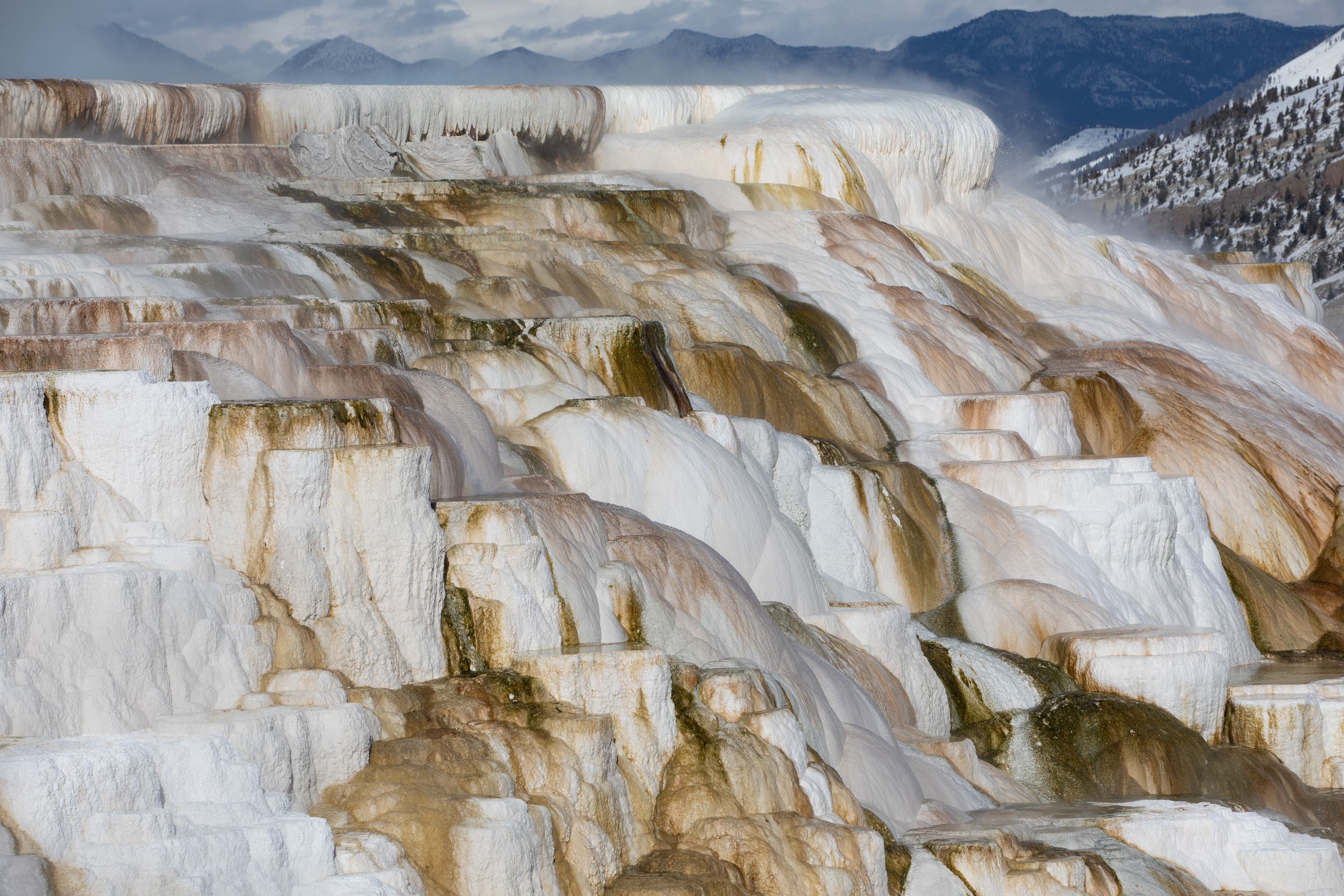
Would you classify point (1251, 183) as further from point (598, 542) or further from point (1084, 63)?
point (1084, 63)

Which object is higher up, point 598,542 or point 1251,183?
point 1251,183

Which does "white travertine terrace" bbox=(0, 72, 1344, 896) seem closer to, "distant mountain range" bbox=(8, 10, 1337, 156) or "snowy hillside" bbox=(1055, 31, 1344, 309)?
"snowy hillside" bbox=(1055, 31, 1344, 309)

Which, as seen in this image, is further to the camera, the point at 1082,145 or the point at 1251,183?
the point at 1082,145

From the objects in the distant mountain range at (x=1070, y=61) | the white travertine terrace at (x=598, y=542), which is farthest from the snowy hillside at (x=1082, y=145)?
the white travertine terrace at (x=598, y=542)

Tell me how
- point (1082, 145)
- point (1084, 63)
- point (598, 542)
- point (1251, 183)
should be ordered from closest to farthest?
point (598, 542) → point (1251, 183) → point (1082, 145) → point (1084, 63)

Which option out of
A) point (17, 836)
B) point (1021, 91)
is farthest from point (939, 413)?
point (1021, 91)

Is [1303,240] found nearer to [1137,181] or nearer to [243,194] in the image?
[1137,181]

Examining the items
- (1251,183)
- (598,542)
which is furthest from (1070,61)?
(598,542)

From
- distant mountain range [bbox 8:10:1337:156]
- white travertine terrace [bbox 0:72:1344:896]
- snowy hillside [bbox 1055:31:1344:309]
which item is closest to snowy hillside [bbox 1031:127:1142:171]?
distant mountain range [bbox 8:10:1337:156]

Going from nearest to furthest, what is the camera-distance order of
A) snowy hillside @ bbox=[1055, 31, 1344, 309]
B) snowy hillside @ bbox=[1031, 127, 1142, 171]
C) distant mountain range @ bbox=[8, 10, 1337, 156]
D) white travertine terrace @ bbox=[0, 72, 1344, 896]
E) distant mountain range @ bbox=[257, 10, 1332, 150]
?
white travertine terrace @ bbox=[0, 72, 1344, 896] → snowy hillside @ bbox=[1055, 31, 1344, 309] → snowy hillside @ bbox=[1031, 127, 1142, 171] → distant mountain range @ bbox=[8, 10, 1337, 156] → distant mountain range @ bbox=[257, 10, 1332, 150]

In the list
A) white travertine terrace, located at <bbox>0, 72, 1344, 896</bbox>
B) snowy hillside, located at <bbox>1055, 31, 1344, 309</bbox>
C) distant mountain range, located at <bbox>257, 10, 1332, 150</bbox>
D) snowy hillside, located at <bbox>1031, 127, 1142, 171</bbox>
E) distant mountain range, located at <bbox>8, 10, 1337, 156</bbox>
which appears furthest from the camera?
distant mountain range, located at <bbox>257, 10, 1332, 150</bbox>
